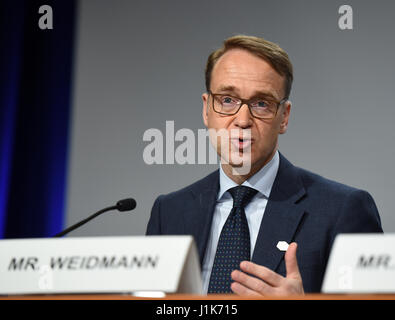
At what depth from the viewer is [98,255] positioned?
88cm

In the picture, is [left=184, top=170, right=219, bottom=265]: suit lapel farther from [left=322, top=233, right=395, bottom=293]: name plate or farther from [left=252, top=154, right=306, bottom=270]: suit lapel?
[left=322, top=233, right=395, bottom=293]: name plate

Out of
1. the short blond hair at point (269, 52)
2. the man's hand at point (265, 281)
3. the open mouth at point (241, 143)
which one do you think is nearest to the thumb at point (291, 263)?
the man's hand at point (265, 281)

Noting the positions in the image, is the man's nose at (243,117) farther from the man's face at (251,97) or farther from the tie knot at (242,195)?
the tie knot at (242,195)

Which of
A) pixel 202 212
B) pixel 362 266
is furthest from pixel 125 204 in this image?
pixel 362 266

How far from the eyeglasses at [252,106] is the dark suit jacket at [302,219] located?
186 mm

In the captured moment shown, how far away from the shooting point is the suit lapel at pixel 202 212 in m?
1.69

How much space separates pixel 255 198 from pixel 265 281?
0.66 metres

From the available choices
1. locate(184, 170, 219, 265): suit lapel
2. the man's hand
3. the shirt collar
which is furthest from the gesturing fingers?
the shirt collar

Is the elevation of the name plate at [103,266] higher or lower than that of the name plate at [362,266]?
lower

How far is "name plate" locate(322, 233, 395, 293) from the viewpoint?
29.7 inches

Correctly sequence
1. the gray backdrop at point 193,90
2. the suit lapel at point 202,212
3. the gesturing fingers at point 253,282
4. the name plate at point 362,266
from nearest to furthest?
the name plate at point 362,266, the gesturing fingers at point 253,282, the suit lapel at point 202,212, the gray backdrop at point 193,90

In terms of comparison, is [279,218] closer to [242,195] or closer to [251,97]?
[242,195]

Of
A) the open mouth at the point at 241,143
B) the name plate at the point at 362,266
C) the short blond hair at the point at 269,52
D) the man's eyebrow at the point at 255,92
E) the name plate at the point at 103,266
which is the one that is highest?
the short blond hair at the point at 269,52

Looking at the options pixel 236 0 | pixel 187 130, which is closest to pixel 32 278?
pixel 187 130
